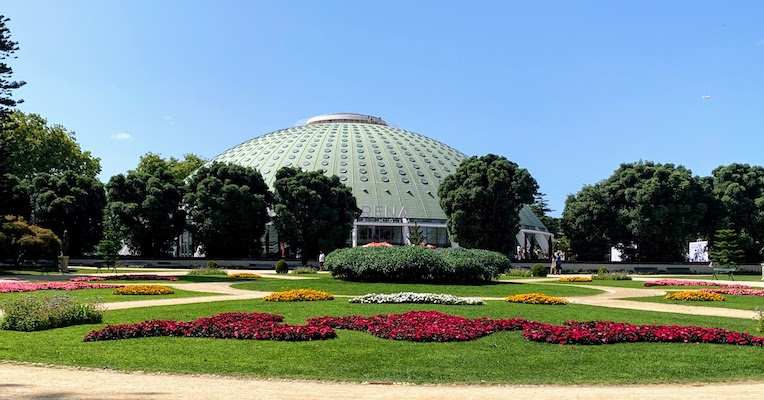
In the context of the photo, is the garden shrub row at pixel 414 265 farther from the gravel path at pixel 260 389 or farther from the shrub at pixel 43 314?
the gravel path at pixel 260 389

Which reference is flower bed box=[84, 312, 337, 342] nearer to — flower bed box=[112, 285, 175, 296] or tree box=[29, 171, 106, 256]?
flower bed box=[112, 285, 175, 296]

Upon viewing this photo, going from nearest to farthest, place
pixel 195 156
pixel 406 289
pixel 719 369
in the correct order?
pixel 719 369
pixel 406 289
pixel 195 156

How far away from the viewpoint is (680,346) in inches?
487

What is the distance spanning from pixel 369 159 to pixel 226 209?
30931 millimetres

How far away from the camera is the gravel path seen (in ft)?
27.0

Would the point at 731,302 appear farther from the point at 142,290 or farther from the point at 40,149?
the point at 40,149

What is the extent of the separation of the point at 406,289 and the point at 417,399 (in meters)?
19.0

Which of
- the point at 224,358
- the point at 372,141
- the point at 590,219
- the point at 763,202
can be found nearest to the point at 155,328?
the point at 224,358

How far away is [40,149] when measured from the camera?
→ 220ft

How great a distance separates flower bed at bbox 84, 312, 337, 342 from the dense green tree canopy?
53260mm

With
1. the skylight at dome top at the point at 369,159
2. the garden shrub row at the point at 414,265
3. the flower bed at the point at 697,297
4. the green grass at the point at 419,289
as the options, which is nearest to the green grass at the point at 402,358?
the flower bed at the point at 697,297

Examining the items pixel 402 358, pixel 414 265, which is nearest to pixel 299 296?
pixel 414 265

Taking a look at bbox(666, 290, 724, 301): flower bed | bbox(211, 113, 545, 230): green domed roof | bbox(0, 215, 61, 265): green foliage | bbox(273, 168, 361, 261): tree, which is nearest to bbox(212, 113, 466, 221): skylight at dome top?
bbox(211, 113, 545, 230): green domed roof

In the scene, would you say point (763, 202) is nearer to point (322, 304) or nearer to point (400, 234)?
point (400, 234)
